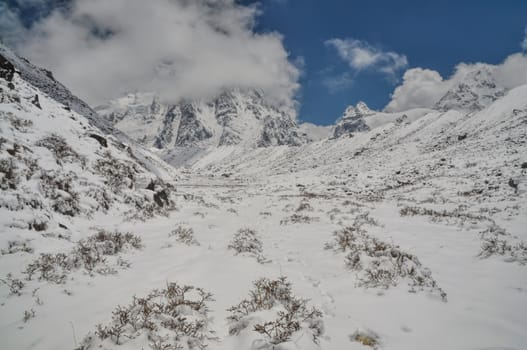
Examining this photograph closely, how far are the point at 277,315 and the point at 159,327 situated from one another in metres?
1.67

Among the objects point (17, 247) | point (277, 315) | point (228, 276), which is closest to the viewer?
point (277, 315)

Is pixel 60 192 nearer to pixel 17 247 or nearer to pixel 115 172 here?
pixel 17 247

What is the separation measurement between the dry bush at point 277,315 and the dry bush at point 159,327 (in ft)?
1.60

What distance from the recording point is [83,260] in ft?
21.5

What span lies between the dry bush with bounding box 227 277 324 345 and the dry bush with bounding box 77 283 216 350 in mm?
488

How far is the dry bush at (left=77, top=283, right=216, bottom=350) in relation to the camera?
355 centimetres

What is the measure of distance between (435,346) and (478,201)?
59.9 ft

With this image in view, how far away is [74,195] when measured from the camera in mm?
11461

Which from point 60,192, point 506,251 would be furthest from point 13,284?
point 506,251

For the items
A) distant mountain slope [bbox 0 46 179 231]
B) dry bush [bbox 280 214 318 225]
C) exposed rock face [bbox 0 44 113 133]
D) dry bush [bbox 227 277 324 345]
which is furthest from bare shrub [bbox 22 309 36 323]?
exposed rock face [bbox 0 44 113 133]

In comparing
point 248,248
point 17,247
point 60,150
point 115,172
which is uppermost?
point 60,150

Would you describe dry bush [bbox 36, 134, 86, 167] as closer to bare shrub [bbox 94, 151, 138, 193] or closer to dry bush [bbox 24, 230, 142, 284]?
bare shrub [bbox 94, 151, 138, 193]

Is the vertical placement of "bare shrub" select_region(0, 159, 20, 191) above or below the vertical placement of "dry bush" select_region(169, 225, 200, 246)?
above

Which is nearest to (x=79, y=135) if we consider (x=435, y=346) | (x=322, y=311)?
(x=322, y=311)
